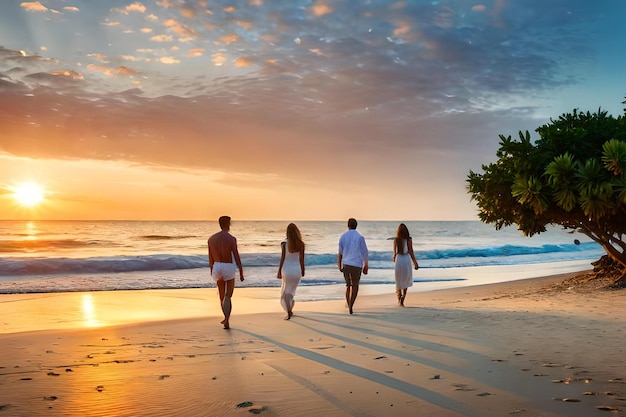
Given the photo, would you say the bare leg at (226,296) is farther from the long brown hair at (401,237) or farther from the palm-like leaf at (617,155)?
the palm-like leaf at (617,155)

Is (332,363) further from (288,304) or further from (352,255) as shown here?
(352,255)

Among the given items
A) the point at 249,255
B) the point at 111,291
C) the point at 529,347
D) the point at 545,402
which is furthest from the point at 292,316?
the point at 249,255

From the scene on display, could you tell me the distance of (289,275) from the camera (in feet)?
37.4

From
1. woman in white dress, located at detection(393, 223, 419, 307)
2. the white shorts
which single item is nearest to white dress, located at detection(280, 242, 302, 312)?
the white shorts

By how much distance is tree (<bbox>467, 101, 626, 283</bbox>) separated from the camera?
1285cm

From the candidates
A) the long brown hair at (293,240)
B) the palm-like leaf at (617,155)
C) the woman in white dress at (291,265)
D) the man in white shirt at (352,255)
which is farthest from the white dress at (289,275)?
the palm-like leaf at (617,155)

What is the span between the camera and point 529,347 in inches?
305

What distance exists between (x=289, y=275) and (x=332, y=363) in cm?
452

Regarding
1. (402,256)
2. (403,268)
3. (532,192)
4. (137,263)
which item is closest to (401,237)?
(402,256)

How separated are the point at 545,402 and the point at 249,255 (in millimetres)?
37605

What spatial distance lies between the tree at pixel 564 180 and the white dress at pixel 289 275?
21.0 ft

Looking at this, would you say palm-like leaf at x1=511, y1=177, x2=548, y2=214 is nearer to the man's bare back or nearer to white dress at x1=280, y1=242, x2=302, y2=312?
white dress at x1=280, y1=242, x2=302, y2=312

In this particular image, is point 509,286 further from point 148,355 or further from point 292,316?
point 148,355

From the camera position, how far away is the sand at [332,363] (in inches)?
204
